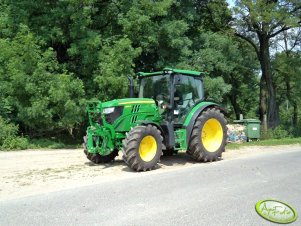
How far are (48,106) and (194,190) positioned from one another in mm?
10520

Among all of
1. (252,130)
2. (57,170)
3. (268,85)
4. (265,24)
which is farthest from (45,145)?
(268,85)

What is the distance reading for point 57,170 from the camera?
10727 millimetres

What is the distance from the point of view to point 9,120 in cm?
1778

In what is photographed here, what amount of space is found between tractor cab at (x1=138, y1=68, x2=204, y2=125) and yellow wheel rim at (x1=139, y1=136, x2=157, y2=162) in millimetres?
1168

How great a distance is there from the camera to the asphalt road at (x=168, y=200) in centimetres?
613

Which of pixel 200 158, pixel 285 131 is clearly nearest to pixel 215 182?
pixel 200 158

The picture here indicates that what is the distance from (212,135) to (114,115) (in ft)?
10.7

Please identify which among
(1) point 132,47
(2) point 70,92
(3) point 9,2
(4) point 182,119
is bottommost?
(4) point 182,119

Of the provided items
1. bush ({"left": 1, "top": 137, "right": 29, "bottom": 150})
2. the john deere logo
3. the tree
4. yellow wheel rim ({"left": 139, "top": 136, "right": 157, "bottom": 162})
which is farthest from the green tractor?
the tree

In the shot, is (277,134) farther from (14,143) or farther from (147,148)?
(147,148)

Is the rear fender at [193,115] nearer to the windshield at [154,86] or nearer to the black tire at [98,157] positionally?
the windshield at [154,86]

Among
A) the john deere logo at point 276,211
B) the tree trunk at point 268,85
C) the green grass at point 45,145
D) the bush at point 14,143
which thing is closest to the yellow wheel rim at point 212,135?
the john deere logo at point 276,211

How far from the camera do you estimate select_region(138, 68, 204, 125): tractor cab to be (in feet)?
37.1

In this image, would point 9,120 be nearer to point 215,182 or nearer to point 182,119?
point 182,119
